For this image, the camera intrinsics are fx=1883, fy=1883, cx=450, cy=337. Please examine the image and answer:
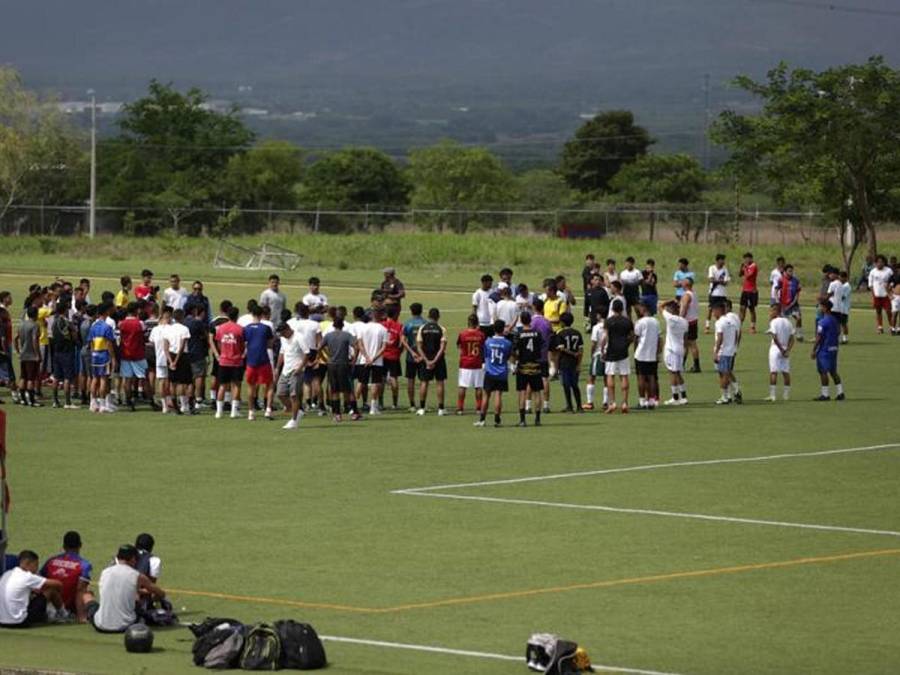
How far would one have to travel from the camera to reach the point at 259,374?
103ft

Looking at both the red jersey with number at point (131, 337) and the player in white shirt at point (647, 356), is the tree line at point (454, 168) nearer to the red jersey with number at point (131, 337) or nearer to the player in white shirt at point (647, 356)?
the player in white shirt at point (647, 356)

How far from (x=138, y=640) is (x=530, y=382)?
51.1ft

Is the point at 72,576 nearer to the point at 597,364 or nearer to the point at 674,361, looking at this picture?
the point at 597,364

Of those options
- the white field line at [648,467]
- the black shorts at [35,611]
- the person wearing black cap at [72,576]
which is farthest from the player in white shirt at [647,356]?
the black shorts at [35,611]

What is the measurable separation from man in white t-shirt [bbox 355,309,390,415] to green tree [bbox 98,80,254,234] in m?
91.4

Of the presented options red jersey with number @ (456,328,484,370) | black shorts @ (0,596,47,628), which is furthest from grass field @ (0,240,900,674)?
red jersey with number @ (456,328,484,370)

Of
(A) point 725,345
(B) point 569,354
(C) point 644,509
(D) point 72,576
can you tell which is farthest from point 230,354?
(D) point 72,576

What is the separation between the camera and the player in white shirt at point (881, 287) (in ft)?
160

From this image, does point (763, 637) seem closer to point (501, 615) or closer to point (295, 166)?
point (501, 615)

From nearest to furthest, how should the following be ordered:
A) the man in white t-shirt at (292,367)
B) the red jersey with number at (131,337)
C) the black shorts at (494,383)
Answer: the man in white t-shirt at (292,367) < the black shorts at (494,383) < the red jersey with number at (131,337)

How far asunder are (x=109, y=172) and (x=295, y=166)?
113 ft

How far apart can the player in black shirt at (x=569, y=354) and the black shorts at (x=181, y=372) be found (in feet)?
20.9

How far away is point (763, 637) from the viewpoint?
17016 millimetres

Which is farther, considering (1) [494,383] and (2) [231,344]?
(2) [231,344]
